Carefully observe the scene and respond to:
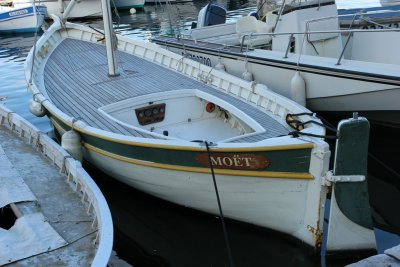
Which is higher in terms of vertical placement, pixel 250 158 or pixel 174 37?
pixel 174 37

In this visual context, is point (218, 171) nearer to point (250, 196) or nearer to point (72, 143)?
point (250, 196)

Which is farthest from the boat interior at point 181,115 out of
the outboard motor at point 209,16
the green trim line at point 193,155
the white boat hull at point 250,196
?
the outboard motor at point 209,16

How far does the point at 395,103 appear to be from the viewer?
8539 millimetres

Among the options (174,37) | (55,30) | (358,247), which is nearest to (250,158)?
(358,247)

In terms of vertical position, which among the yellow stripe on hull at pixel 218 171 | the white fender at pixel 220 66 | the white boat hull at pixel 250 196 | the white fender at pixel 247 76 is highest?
the white fender at pixel 220 66

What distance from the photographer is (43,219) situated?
17.4 feet

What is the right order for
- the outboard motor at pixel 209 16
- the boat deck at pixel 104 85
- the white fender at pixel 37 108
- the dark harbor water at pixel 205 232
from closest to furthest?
the dark harbor water at pixel 205 232 < the boat deck at pixel 104 85 < the white fender at pixel 37 108 < the outboard motor at pixel 209 16

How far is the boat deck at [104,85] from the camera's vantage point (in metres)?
7.45

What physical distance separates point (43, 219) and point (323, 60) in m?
6.62

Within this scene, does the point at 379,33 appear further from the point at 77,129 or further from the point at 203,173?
the point at 77,129

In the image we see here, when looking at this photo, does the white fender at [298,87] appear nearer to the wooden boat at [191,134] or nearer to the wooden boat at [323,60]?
the wooden boat at [323,60]

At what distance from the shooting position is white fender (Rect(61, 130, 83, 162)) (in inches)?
A: 289

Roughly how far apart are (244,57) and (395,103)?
3726mm

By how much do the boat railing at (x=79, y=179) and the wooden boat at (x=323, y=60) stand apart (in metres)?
5.09
